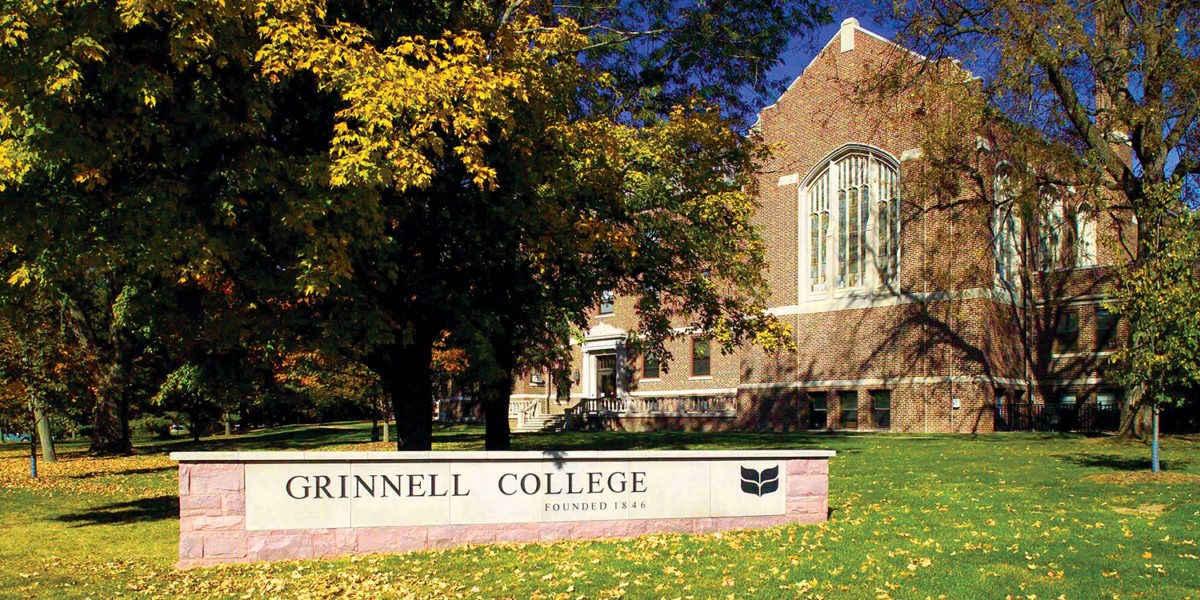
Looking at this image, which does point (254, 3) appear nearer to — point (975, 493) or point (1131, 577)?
point (1131, 577)

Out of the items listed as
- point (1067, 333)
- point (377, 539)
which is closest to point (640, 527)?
point (377, 539)

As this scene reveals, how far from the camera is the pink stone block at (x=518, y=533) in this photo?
11711 millimetres

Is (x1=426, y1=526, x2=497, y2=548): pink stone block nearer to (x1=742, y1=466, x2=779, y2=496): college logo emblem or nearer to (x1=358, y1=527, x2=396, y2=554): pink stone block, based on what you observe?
(x1=358, y1=527, x2=396, y2=554): pink stone block

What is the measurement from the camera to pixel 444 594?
30.5ft

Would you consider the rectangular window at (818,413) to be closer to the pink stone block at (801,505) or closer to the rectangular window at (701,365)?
the rectangular window at (701,365)

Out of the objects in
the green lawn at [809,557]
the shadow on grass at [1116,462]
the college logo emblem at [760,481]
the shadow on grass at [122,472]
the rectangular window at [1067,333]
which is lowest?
the shadow on grass at [122,472]

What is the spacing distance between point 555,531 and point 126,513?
893cm

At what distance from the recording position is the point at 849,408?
37000 mm

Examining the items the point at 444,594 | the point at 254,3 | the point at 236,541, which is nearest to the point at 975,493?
the point at 444,594

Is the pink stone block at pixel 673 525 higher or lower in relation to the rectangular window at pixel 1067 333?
lower

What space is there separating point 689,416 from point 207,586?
33628mm

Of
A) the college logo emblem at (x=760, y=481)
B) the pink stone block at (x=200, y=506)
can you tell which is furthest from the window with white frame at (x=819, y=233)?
the pink stone block at (x=200, y=506)

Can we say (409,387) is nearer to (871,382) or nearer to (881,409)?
(871,382)

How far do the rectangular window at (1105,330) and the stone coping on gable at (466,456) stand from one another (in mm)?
27826
